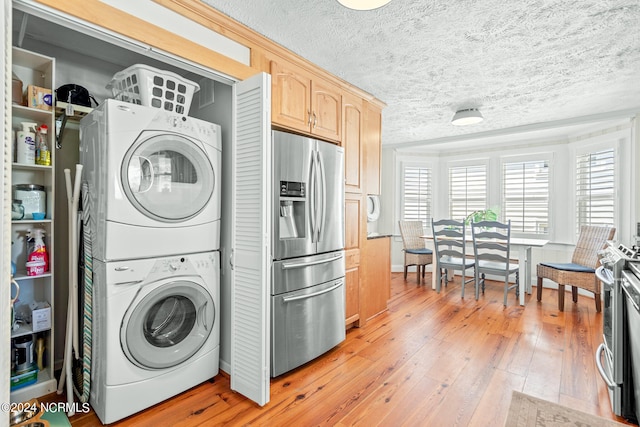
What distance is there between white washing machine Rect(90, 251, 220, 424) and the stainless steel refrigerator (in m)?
0.47

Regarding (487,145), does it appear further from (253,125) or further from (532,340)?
(253,125)

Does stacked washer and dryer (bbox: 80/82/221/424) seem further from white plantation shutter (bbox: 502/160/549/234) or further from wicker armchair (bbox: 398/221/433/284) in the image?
white plantation shutter (bbox: 502/160/549/234)

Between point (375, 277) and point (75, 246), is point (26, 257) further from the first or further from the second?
point (375, 277)

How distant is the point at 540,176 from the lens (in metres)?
5.23

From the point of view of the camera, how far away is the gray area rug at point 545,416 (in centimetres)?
145

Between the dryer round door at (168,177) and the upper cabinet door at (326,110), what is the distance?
1.03m

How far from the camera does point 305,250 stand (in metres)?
2.43

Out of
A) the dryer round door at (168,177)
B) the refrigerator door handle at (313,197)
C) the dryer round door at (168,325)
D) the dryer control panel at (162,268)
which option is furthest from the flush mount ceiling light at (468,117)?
the dryer round door at (168,325)

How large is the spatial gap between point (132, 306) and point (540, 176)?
594 centimetres

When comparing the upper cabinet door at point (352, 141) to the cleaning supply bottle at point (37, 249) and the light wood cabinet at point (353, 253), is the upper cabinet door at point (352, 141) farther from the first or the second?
the cleaning supply bottle at point (37, 249)

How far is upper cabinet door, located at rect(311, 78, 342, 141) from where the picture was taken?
2721 mm

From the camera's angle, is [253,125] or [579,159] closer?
[253,125]

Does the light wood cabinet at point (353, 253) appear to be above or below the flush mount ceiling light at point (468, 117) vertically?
below

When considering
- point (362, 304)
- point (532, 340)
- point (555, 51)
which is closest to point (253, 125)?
point (362, 304)
